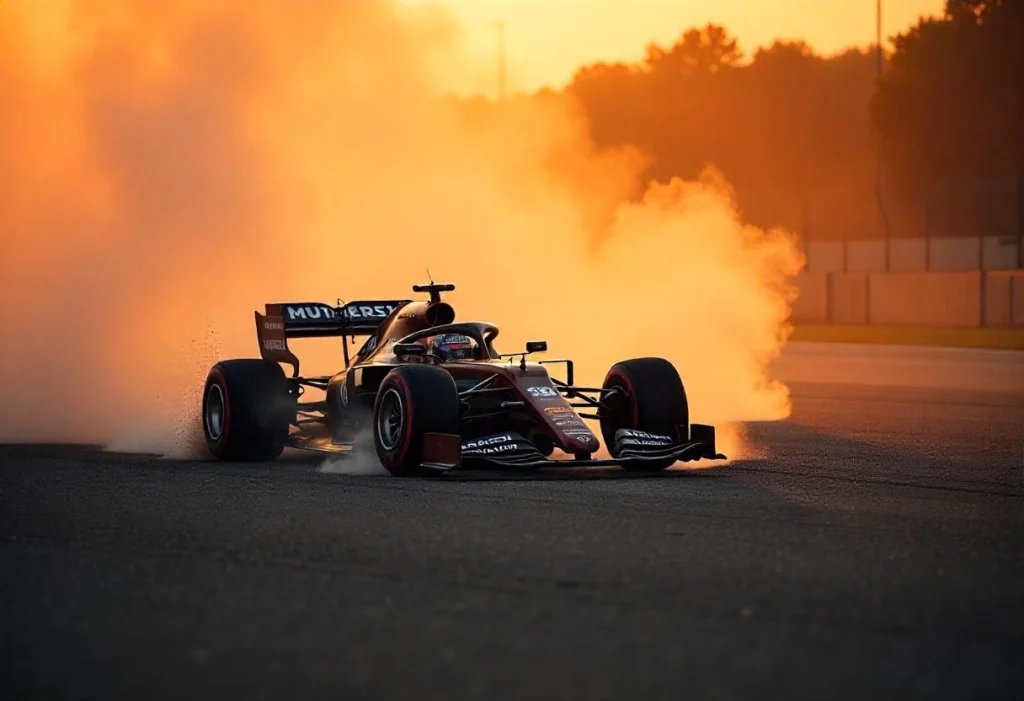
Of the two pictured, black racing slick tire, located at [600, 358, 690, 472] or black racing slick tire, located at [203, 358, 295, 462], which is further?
black racing slick tire, located at [203, 358, 295, 462]

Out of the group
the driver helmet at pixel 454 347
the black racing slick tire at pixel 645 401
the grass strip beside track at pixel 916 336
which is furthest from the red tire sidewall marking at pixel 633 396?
the grass strip beside track at pixel 916 336

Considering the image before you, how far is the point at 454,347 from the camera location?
14.1m

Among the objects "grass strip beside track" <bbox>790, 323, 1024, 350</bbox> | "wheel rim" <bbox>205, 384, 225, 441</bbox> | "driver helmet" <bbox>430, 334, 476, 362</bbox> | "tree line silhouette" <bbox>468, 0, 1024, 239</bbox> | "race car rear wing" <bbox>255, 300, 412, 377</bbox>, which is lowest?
"grass strip beside track" <bbox>790, 323, 1024, 350</bbox>

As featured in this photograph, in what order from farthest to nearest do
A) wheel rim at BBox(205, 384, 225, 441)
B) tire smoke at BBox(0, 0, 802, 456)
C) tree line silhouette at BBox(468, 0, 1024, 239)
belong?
tree line silhouette at BBox(468, 0, 1024, 239) → tire smoke at BBox(0, 0, 802, 456) → wheel rim at BBox(205, 384, 225, 441)

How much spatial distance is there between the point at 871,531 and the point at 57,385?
38.9 feet

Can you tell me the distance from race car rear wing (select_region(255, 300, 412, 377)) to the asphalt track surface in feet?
8.35

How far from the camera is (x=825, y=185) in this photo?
212ft

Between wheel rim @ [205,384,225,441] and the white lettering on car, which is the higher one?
the white lettering on car

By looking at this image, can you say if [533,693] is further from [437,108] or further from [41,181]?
[437,108]

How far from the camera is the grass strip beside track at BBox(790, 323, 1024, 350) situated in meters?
34.8

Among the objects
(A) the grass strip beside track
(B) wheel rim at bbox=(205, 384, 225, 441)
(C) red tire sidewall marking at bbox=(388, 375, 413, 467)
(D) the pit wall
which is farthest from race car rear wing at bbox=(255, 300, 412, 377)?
(D) the pit wall

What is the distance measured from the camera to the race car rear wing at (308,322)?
51.0 ft

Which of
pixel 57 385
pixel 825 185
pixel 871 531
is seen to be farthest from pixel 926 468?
pixel 825 185

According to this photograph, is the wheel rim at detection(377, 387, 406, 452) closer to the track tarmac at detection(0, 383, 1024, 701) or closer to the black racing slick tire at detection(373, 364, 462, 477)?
the black racing slick tire at detection(373, 364, 462, 477)
